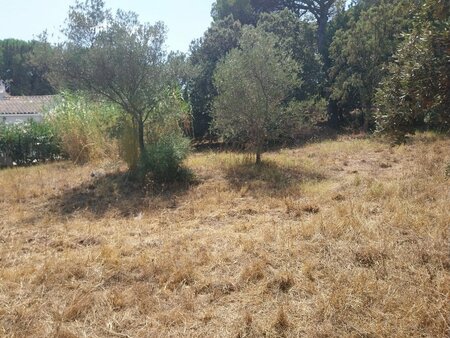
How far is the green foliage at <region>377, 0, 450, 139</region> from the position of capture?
7.99ft

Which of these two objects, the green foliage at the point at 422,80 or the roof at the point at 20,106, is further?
the roof at the point at 20,106

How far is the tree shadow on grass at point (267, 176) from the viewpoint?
7.39 metres

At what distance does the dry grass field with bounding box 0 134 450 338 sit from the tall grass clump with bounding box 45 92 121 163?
10.7 feet

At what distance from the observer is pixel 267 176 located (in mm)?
8297

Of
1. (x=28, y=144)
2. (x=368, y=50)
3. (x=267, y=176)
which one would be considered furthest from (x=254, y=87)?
(x=368, y=50)

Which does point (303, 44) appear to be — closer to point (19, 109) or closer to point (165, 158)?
point (165, 158)

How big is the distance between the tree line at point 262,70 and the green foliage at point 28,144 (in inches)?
82.3

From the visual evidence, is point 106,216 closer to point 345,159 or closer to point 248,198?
point 248,198

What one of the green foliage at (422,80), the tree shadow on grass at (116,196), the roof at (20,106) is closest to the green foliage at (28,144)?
the tree shadow on grass at (116,196)

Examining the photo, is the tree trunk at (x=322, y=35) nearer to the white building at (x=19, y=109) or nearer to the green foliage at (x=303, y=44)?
the green foliage at (x=303, y=44)

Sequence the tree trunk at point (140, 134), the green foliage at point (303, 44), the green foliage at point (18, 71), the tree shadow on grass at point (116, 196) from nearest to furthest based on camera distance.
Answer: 1. the tree shadow on grass at point (116, 196)
2. the tree trunk at point (140, 134)
3. the green foliage at point (303, 44)
4. the green foliage at point (18, 71)

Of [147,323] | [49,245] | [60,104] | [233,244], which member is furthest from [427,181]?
[60,104]

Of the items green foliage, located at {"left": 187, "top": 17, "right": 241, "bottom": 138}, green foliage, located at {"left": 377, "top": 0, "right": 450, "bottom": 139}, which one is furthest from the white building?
green foliage, located at {"left": 377, "top": 0, "right": 450, "bottom": 139}

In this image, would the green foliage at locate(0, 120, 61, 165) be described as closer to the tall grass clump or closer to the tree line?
the tall grass clump
